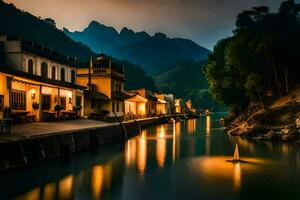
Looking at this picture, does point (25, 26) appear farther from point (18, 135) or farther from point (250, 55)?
point (18, 135)

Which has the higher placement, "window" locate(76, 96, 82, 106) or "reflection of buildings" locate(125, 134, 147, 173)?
"window" locate(76, 96, 82, 106)

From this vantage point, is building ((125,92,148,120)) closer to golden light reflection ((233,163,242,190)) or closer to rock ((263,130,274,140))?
rock ((263,130,274,140))

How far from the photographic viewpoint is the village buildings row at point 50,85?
3558 cm

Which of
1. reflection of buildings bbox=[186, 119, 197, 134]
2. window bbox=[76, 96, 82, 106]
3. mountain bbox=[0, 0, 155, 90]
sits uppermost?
mountain bbox=[0, 0, 155, 90]

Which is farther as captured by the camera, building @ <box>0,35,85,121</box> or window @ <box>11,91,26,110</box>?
window @ <box>11,91,26,110</box>

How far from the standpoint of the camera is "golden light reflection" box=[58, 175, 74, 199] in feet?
66.7

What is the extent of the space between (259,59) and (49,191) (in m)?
48.9

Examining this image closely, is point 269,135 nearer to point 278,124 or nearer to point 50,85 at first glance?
point 278,124

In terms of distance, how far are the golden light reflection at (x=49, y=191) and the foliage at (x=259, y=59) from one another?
42749mm

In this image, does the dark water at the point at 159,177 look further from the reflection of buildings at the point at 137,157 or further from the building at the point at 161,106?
the building at the point at 161,106

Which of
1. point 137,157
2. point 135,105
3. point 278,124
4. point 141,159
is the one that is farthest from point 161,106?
point 141,159

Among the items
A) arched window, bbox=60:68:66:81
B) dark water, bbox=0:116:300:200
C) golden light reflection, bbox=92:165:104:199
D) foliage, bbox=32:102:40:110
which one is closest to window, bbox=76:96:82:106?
arched window, bbox=60:68:66:81

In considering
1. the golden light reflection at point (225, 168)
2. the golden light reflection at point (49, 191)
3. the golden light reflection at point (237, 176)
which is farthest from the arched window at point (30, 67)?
the golden light reflection at point (237, 176)

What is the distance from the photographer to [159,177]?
25.6 m
